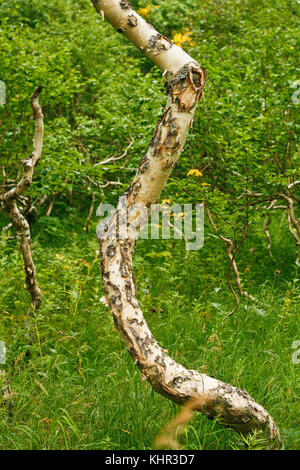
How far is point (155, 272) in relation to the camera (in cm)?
578

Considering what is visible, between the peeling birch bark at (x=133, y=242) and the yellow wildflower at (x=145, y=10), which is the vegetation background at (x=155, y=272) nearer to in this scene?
the peeling birch bark at (x=133, y=242)

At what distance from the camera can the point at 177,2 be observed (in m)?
12.1

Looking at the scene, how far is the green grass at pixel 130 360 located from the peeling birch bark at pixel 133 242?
0.16 metres

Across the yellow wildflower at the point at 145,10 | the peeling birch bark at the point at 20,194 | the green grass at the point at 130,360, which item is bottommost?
the green grass at the point at 130,360

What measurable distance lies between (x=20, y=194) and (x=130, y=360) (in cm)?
138

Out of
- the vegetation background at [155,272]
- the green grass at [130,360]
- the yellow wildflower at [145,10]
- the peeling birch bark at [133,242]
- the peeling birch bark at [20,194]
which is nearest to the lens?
the peeling birch bark at [133,242]

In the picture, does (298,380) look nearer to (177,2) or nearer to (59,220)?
(59,220)

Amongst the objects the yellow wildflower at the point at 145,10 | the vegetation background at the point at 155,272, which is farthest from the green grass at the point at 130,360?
Result: the yellow wildflower at the point at 145,10

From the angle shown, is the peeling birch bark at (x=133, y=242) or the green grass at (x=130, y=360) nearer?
the peeling birch bark at (x=133, y=242)

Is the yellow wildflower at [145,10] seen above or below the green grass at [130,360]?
above

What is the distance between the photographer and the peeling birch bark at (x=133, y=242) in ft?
7.92

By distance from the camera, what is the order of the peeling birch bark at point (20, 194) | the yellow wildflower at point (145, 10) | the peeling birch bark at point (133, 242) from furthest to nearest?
the yellow wildflower at point (145, 10) → the peeling birch bark at point (20, 194) → the peeling birch bark at point (133, 242)

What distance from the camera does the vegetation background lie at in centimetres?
288
